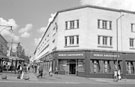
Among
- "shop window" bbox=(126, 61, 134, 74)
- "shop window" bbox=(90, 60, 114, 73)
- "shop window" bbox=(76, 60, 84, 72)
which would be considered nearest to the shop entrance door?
"shop window" bbox=(76, 60, 84, 72)

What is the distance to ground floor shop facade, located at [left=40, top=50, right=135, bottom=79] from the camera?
35.4 meters

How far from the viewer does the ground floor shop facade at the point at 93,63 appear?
1395 inches

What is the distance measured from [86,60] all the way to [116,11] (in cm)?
Result: 1130

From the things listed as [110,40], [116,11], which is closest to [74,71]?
[110,40]

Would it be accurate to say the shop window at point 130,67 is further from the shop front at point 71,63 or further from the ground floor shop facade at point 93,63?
the shop front at point 71,63

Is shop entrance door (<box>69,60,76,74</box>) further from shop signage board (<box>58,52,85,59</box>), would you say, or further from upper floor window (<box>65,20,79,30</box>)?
upper floor window (<box>65,20,79,30</box>)

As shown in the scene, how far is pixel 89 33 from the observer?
36250 millimetres

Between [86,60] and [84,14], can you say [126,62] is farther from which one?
[84,14]

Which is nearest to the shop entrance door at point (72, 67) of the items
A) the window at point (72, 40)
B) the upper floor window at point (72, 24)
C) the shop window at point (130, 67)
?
the window at point (72, 40)

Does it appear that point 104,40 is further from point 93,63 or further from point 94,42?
point 93,63

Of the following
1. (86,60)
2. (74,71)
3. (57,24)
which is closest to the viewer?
(86,60)

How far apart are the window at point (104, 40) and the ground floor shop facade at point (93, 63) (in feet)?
5.30

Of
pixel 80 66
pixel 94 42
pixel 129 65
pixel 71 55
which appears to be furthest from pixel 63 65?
pixel 129 65

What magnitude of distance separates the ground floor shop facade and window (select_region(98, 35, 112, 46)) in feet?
5.30
